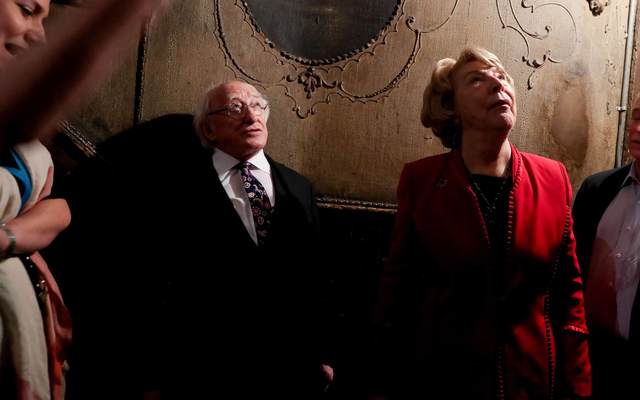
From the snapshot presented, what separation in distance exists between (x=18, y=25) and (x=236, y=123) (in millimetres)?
781

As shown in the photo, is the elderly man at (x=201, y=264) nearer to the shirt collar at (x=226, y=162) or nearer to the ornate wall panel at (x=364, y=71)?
the shirt collar at (x=226, y=162)

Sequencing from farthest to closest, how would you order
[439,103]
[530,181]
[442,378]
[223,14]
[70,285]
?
[223,14]
[70,285]
[439,103]
[530,181]
[442,378]

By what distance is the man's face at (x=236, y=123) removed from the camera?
2.07 meters

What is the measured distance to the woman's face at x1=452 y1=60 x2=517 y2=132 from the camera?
1.81m

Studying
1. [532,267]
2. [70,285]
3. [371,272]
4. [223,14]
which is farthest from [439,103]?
[70,285]

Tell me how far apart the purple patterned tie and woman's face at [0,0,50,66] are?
806mm

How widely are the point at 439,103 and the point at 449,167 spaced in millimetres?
262

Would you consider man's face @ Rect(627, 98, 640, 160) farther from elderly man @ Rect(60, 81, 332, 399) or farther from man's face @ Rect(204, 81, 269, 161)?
man's face @ Rect(204, 81, 269, 161)

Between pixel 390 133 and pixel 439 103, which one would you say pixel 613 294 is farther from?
pixel 390 133

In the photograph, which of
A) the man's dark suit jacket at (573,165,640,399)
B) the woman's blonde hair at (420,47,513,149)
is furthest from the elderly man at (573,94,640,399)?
the woman's blonde hair at (420,47,513,149)

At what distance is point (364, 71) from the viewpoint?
2443mm

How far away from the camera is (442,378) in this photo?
5.56 feet

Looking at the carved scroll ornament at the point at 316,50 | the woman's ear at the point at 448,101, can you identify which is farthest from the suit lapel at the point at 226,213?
the woman's ear at the point at 448,101

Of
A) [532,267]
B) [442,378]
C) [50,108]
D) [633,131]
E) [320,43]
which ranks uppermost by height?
[320,43]
